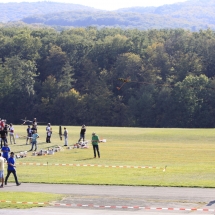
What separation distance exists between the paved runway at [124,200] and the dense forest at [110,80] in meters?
74.4

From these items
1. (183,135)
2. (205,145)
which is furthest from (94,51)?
(205,145)

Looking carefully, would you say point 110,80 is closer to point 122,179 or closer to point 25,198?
point 122,179

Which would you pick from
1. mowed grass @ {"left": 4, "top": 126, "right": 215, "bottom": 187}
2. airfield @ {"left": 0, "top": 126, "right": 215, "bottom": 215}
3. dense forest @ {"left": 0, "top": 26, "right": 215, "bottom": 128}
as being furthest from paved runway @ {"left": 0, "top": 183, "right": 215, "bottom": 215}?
dense forest @ {"left": 0, "top": 26, "right": 215, "bottom": 128}

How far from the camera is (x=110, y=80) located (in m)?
121

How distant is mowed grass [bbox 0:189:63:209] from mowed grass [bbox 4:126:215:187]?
3761 mm

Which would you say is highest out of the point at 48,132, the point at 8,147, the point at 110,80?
the point at 110,80

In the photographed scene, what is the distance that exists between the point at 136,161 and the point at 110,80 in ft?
262

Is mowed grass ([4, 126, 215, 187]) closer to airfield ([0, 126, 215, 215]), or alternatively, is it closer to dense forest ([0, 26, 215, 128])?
airfield ([0, 126, 215, 215])

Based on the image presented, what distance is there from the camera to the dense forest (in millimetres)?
106500

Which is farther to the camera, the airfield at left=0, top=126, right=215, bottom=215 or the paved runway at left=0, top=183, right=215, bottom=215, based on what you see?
the airfield at left=0, top=126, right=215, bottom=215

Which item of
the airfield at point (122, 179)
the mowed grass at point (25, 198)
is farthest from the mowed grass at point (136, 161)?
the mowed grass at point (25, 198)

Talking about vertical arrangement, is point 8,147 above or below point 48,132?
below

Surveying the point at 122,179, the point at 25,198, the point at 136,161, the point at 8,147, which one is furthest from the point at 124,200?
the point at 136,161

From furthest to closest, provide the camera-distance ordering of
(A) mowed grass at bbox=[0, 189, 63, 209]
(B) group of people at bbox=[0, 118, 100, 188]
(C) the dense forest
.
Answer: (C) the dense forest < (B) group of people at bbox=[0, 118, 100, 188] < (A) mowed grass at bbox=[0, 189, 63, 209]
